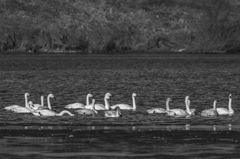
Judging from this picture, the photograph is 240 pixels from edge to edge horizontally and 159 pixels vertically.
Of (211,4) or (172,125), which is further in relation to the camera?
(211,4)

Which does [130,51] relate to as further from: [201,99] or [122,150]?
[122,150]

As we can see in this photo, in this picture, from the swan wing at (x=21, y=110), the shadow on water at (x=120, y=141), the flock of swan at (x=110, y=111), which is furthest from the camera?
the swan wing at (x=21, y=110)

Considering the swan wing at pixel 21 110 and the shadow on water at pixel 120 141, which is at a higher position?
the shadow on water at pixel 120 141

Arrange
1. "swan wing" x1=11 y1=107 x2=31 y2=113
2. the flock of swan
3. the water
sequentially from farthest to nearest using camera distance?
"swan wing" x1=11 y1=107 x2=31 y2=113 → the flock of swan → the water

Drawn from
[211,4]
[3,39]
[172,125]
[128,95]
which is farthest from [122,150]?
[3,39]

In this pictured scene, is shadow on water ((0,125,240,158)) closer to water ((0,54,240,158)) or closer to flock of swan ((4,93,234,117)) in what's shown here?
water ((0,54,240,158))

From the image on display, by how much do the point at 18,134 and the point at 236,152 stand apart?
317 inches

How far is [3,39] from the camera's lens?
180 m

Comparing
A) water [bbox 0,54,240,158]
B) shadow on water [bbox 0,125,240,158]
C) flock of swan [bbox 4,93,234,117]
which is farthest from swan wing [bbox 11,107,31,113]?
shadow on water [bbox 0,125,240,158]

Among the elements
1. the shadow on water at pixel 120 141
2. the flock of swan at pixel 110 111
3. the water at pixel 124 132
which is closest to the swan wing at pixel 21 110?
the flock of swan at pixel 110 111

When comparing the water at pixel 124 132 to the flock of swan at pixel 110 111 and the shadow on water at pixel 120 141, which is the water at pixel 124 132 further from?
the flock of swan at pixel 110 111

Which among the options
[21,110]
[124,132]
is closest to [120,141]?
[124,132]

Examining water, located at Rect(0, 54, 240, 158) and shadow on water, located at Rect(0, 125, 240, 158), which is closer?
shadow on water, located at Rect(0, 125, 240, 158)

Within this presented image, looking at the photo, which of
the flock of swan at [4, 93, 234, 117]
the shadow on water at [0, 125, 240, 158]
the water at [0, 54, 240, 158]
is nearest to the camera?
the shadow on water at [0, 125, 240, 158]
